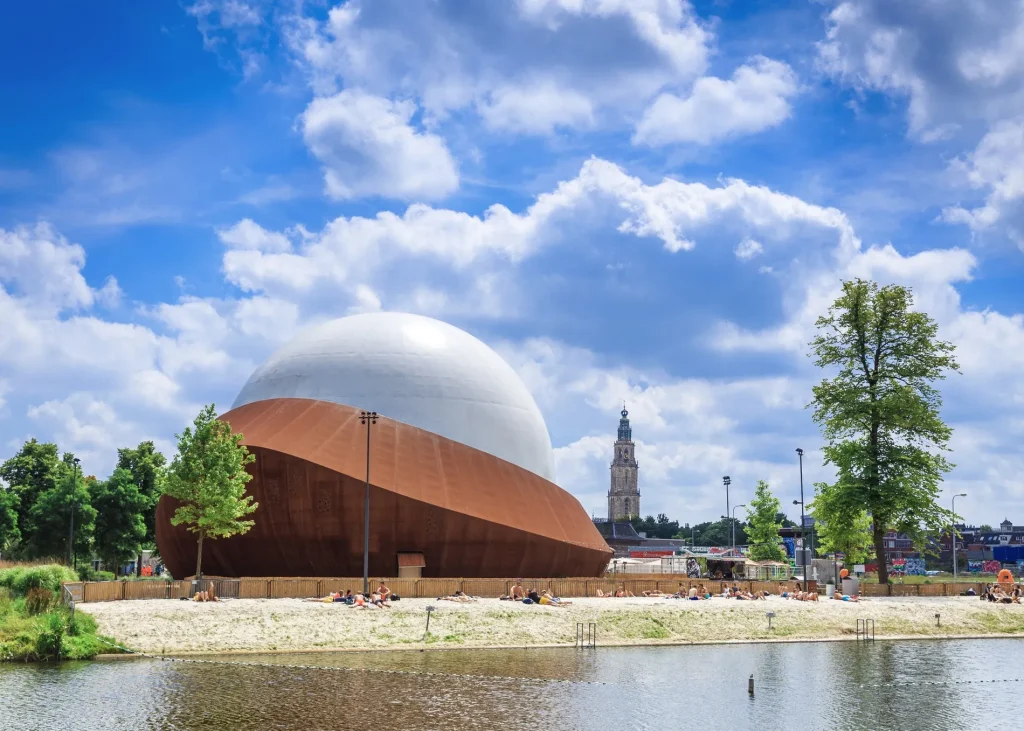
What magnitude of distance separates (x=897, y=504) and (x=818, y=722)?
31.9 meters

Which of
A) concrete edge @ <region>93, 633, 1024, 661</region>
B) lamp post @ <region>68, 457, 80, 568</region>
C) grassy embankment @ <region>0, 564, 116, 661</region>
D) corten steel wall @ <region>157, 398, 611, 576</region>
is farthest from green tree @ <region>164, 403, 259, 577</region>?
lamp post @ <region>68, 457, 80, 568</region>

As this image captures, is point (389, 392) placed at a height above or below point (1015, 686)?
above

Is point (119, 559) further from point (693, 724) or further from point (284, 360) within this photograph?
point (693, 724)

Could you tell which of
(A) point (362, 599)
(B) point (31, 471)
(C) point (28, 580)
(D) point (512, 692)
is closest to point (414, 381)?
(A) point (362, 599)

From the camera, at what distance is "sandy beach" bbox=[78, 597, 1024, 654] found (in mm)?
32156

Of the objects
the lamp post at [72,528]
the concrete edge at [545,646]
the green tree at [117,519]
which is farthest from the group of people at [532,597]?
the green tree at [117,519]

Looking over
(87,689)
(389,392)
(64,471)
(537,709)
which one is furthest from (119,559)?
(537,709)

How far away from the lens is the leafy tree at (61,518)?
6519 cm

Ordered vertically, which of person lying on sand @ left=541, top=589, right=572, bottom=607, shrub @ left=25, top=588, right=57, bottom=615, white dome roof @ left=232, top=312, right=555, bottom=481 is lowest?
person lying on sand @ left=541, top=589, right=572, bottom=607

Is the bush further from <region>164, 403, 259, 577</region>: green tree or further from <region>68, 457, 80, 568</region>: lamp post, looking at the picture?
<region>68, 457, 80, 568</region>: lamp post

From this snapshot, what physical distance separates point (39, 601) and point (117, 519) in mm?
38378

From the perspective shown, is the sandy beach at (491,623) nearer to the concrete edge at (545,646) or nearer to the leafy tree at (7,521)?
the concrete edge at (545,646)

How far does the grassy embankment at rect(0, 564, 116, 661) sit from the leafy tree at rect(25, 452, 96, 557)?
Answer: 1302 inches

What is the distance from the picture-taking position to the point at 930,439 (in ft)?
172
